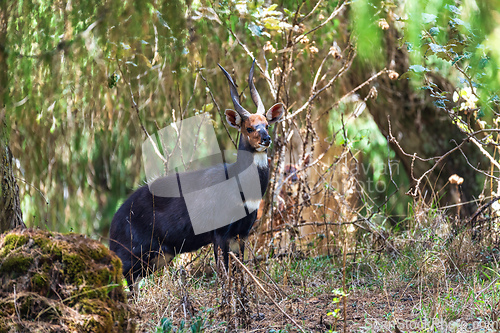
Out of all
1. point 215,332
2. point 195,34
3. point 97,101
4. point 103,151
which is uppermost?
point 195,34

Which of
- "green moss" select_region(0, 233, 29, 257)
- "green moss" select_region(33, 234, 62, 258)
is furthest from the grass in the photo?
"green moss" select_region(0, 233, 29, 257)

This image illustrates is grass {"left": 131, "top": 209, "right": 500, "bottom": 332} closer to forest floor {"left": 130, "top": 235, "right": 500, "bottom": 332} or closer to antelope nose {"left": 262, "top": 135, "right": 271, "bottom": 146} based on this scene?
forest floor {"left": 130, "top": 235, "right": 500, "bottom": 332}

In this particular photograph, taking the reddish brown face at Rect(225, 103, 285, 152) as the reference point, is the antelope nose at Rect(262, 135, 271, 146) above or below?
below

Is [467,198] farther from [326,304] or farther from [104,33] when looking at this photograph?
[104,33]

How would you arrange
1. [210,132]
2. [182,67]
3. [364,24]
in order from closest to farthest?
[364,24] < [182,67] < [210,132]

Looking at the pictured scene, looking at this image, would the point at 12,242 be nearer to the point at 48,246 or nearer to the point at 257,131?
the point at 48,246

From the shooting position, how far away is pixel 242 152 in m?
4.95

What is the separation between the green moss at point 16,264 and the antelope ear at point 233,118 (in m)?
2.75

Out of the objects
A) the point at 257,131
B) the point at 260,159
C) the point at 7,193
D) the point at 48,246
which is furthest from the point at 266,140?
the point at 48,246

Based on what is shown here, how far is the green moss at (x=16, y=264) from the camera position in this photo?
259cm

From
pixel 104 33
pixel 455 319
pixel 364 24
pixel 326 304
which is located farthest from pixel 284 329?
pixel 104 33

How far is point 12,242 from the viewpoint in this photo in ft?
8.75

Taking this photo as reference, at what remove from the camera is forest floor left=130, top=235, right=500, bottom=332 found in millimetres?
3352

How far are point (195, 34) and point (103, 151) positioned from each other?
2.20 m
